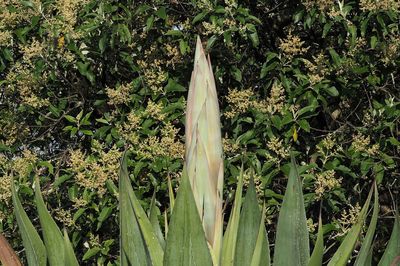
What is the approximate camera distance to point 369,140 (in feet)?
12.0

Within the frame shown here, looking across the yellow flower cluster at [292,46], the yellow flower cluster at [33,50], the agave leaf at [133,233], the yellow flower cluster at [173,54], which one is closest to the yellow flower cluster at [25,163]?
the yellow flower cluster at [33,50]

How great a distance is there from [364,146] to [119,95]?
1335 millimetres

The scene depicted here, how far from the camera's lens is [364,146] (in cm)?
365

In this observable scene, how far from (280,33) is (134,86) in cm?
95

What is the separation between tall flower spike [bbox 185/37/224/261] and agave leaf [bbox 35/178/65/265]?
1.73ft

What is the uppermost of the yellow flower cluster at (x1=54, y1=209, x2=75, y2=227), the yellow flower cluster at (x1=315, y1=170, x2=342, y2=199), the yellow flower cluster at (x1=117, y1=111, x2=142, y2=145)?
the yellow flower cluster at (x1=117, y1=111, x2=142, y2=145)

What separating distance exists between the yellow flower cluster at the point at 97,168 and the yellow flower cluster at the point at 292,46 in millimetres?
1038

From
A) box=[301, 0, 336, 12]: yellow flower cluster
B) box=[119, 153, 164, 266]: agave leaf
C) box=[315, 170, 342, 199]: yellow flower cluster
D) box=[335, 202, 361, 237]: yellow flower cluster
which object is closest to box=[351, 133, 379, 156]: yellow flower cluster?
box=[315, 170, 342, 199]: yellow flower cluster

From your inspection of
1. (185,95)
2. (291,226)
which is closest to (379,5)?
(185,95)

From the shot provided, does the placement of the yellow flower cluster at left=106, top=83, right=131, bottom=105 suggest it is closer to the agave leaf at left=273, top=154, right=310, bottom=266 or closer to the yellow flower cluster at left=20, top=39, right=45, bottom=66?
the yellow flower cluster at left=20, top=39, right=45, bottom=66

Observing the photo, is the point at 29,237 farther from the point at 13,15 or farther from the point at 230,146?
Answer: the point at 13,15

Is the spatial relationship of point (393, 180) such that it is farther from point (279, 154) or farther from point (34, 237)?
point (34, 237)

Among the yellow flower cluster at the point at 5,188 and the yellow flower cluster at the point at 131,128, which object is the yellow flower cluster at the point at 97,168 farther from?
the yellow flower cluster at the point at 5,188

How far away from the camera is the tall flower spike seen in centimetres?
169
